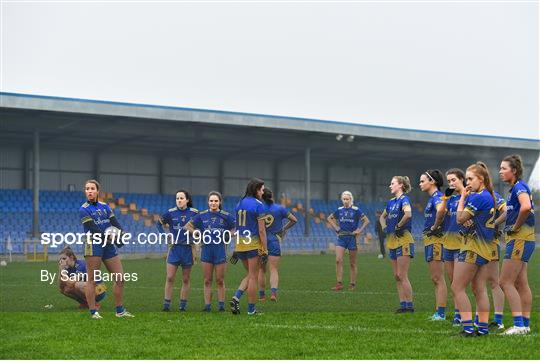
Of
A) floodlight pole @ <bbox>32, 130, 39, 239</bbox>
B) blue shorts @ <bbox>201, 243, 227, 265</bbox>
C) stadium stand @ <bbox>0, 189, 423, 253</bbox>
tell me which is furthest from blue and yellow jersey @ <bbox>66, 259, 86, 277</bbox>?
floodlight pole @ <bbox>32, 130, 39, 239</bbox>

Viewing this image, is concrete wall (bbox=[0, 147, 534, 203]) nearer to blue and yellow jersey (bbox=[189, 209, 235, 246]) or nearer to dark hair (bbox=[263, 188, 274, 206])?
dark hair (bbox=[263, 188, 274, 206])

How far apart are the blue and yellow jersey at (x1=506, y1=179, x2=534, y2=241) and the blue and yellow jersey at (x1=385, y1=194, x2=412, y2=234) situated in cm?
287

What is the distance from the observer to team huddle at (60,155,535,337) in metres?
9.72

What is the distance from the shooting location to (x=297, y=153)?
5566cm

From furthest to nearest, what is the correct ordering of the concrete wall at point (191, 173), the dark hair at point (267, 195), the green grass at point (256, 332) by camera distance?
1. the concrete wall at point (191, 173)
2. the dark hair at point (267, 195)
3. the green grass at point (256, 332)

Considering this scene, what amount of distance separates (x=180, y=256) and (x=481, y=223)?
5.76 metres

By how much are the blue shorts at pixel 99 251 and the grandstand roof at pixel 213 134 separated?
27.8 metres

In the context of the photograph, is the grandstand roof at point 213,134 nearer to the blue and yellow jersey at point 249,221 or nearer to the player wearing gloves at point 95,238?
the player wearing gloves at point 95,238

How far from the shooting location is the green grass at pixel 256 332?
28.7 ft

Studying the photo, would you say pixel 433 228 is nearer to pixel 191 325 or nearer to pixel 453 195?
pixel 453 195

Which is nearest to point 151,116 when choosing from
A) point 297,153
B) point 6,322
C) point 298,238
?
point 298,238

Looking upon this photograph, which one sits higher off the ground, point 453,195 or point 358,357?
point 453,195

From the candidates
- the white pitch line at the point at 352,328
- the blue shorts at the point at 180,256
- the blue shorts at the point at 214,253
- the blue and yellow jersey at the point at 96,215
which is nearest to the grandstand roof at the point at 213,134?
the blue shorts at the point at 180,256

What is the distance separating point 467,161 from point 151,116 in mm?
27037
